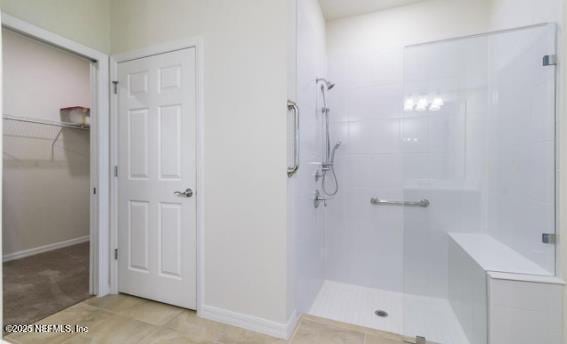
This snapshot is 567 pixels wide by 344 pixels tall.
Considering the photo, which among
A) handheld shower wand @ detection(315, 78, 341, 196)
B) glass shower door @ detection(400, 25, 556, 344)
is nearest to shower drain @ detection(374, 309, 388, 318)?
glass shower door @ detection(400, 25, 556, 344)

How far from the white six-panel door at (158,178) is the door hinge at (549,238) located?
7.58 feet

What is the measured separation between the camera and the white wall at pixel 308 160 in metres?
1.89

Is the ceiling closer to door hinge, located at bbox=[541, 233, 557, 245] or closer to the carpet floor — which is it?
door hinge, located at bbox=[541, 233, 557, 245]

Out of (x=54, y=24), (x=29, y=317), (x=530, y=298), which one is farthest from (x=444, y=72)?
(x=29, y=317)

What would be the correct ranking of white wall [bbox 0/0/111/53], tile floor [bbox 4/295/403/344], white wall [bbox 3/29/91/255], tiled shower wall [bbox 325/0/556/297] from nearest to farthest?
tile floor [bbox 4/295/403/344] < white wall [bbox 0/0/111/53] < tiled shower wall [bbox 325/0/556/297] < white wall [bbox 3/29/91/255]

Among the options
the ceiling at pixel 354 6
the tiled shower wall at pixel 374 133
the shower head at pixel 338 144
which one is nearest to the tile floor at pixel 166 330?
the tiled shower wall at pixel 374 133

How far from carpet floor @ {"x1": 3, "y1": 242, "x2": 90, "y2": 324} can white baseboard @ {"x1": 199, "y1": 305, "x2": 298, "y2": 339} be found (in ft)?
3.92

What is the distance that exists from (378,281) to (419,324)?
651 mm

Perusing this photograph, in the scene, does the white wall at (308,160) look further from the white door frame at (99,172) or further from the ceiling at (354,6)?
the white door frame at (99,172)

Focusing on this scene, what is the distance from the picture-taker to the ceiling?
2357 mm

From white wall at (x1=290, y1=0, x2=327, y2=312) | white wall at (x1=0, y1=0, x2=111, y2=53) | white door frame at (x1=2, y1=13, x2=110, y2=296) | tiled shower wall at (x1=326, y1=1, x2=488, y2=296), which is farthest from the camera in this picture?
tiled shower wall at (x1=326, y1=1, x2=488, y2=296)

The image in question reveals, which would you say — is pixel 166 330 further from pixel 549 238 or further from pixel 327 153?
pixel 549 238

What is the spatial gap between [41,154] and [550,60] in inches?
203

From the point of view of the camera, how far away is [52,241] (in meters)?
3.49
